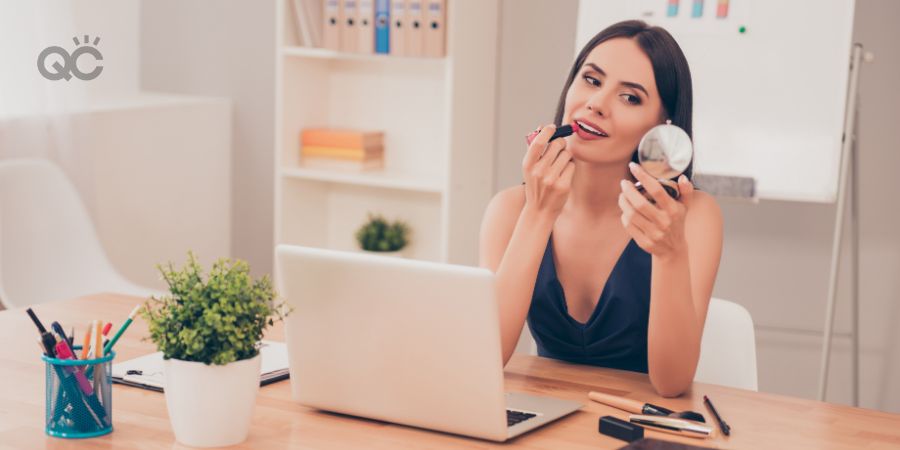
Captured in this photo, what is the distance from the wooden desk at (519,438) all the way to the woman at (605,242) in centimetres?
9

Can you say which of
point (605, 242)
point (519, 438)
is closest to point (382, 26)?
point (605, 242)

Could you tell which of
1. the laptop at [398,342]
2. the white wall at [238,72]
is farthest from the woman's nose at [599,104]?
the white wall at [238,72]

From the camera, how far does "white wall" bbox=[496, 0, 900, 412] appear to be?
3270 millimetres

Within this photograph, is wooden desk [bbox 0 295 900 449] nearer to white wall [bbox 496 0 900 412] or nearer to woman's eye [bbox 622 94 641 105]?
woman's eye [bbox 622 94 641 105]

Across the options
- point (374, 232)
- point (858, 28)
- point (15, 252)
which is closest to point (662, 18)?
point (858, 28)

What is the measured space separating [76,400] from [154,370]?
0.29 meters

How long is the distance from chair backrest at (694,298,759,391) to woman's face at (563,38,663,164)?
1.14ft

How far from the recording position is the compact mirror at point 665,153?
4.91 feet

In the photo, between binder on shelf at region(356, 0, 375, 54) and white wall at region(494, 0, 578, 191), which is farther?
white wall at region(494, 0, 578, 191)

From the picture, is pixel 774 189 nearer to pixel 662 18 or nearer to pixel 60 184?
pixel 662 18

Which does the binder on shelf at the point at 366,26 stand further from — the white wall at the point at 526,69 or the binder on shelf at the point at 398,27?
the white wall at the point at 526,69

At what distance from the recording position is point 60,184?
9.96 ft

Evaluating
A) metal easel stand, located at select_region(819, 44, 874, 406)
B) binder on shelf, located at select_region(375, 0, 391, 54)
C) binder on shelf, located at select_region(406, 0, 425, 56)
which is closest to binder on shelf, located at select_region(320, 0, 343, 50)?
binder on shelf, located at select_region(375, 0, 391, 54)

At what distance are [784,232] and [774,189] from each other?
442 millimetres
